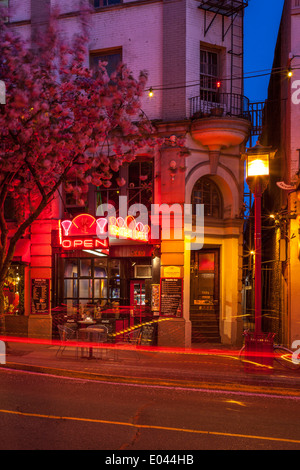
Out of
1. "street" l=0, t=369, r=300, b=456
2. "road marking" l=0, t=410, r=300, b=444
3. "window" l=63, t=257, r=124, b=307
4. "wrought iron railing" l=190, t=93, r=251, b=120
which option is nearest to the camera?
"street" l=0, t=369, r=300, b=456

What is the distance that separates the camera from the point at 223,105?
17.5m

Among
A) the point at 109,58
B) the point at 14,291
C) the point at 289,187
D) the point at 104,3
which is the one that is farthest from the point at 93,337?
the point at 104,3

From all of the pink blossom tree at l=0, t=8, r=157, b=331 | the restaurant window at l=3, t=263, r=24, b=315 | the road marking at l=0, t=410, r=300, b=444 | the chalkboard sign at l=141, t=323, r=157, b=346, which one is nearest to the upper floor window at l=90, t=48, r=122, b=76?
the pink blossom tree at l=0, t=8, r=157, b=331

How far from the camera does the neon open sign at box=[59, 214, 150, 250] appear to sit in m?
14.8

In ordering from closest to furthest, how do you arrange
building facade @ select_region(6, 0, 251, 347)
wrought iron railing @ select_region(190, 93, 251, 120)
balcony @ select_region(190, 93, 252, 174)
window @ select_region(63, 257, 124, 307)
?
balcony @ select_region(190, 93, 252, 174)
building facade @ select_region(6, 0, 251, 347)
wrought iron railing @ select_region(190, 93, 251, 120)
window @ select_region(63, 257, 124, 307)

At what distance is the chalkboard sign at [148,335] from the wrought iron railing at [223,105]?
768cm

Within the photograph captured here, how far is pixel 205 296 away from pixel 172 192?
415cm

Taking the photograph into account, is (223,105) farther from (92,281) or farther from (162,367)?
(162,367)

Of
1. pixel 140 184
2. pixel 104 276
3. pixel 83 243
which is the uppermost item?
pixel 140 184

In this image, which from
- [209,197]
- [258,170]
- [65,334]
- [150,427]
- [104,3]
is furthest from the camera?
[104,3]

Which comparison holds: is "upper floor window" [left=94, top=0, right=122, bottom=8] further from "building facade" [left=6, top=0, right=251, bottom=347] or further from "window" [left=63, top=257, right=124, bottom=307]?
"window" [left=63, top=257, right=124, bottom=307]

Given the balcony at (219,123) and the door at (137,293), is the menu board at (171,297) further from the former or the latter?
the balcony at (219,123)

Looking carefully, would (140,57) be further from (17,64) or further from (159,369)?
(159,369)

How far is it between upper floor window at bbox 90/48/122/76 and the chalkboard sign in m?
9.79
